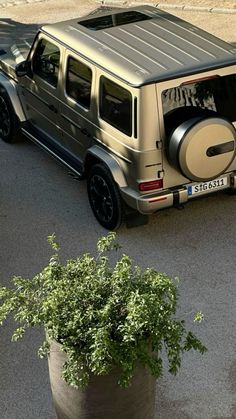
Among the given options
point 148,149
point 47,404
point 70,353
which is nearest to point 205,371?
point 47,404

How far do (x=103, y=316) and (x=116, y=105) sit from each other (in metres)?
3.40

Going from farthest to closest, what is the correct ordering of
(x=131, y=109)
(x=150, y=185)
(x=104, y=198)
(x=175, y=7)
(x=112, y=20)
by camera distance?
(x=175, y=7), (x=112, y=20), (x=104, y=198), (x=150, y=185), (x=131, y=109)

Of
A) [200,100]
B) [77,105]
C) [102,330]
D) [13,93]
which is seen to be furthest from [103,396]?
[13,93]

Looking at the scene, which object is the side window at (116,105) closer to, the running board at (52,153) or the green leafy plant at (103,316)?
the running board at (52,153)

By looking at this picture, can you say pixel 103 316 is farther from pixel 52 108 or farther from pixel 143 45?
pixel 52 108

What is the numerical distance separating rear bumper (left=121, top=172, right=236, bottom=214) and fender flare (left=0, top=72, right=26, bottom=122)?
2530 millimetres

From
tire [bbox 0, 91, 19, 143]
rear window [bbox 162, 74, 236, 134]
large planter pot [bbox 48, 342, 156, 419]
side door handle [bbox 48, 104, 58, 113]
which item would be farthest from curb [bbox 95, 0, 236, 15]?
large planter pot [bbox 48, 342, 156, 419]

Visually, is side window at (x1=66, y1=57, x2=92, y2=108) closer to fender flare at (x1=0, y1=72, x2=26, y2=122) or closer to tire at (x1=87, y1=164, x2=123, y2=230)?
tire at (x1=87, y1=164, x2=123, y2=230)

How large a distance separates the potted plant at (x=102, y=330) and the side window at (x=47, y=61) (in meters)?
3.99

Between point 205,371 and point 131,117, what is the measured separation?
8.35 feet

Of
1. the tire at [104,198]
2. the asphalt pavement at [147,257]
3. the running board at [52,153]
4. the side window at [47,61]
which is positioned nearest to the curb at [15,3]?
the asphalt pavement at [147,257]

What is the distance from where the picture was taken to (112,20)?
852 cm

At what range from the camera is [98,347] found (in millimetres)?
4387

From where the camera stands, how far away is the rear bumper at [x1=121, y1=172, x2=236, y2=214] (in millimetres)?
7328
